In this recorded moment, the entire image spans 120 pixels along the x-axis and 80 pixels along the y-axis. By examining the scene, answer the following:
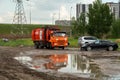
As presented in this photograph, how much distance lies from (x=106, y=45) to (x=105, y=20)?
965 inches

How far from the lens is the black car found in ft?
161

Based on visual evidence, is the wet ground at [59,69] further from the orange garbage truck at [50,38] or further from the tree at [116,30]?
the tree at [116,30]

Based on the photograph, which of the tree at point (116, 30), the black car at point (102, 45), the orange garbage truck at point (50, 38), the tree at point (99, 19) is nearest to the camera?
the black car at point (102, 45)

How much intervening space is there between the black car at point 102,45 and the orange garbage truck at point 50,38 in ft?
15.2

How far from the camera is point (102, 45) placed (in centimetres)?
4912

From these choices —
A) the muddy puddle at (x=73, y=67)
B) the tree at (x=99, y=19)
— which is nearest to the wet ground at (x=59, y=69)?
the muddy puddle at (x=73, y=67)

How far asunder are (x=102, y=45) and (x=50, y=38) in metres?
8.69

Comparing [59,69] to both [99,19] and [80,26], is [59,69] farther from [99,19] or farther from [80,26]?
[80,26]

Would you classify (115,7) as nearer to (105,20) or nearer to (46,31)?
(105,20)

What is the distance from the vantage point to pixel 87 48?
49906mm

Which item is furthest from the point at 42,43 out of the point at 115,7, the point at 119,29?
the point at 115,7

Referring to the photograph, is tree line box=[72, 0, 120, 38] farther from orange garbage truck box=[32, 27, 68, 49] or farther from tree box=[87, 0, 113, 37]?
orange garbage truck box=[32, 27, 68, 49]

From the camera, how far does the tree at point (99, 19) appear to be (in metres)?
72.7

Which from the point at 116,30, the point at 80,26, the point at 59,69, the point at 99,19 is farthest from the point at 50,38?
the point at 116,30
